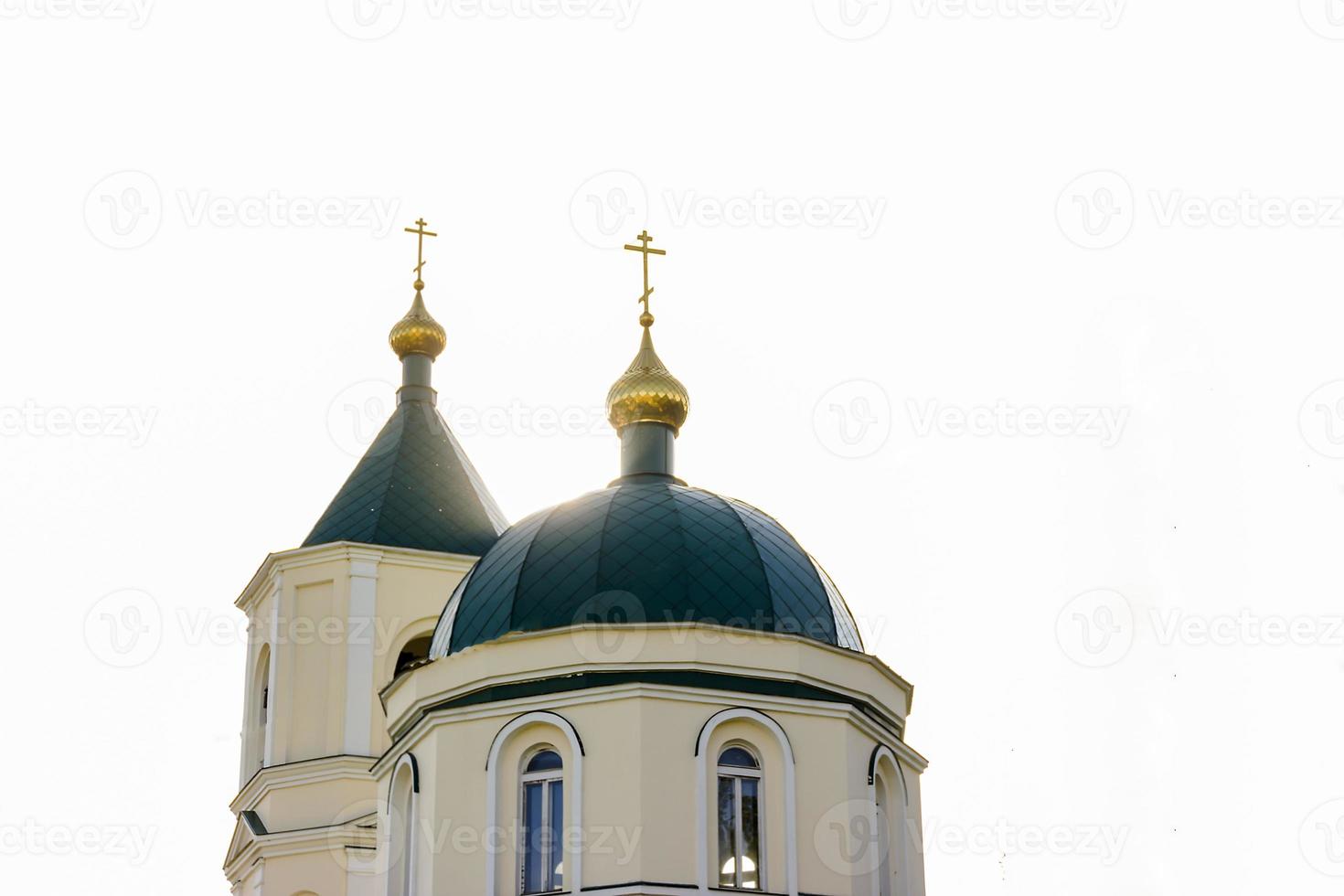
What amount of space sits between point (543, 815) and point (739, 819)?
1574 millimetres

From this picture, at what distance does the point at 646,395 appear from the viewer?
20.8 m

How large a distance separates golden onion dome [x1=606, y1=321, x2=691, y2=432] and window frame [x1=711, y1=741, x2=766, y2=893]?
14.3ft

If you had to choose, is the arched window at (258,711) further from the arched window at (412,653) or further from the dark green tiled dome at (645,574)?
the dark green tiled dome at (645,574)

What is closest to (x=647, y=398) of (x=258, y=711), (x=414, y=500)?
(x=414, y=500)

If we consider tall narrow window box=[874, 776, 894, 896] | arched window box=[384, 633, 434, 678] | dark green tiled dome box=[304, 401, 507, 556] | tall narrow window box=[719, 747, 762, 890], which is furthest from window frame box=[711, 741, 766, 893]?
dark green tiled dome box=[304, 401, 507, 556]

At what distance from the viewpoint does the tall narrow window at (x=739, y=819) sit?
16938 mm

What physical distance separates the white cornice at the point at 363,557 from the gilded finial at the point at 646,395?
301cm

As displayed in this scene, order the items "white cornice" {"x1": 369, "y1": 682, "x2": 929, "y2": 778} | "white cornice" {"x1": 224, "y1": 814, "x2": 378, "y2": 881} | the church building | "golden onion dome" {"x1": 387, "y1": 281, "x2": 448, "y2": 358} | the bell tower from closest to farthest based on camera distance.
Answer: the church building → "white cornice" {"x1": 369, "y1": 682, "x2": 929, "y2": 778} → "white cornice" {"x1": 224, "y1": 814, "x2": 378, "y2": 881} → the bell tower → "golden onion dome" {"x1": 387, "y1": 281, "x2": 448, "y2": 358}

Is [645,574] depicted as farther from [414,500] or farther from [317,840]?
[414,500]

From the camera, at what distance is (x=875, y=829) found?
1770 cm

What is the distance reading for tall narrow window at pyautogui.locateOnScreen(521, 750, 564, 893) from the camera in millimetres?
16984

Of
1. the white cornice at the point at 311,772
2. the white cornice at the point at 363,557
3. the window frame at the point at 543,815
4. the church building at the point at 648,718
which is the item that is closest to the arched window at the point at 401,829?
the church building at the point at 648,718

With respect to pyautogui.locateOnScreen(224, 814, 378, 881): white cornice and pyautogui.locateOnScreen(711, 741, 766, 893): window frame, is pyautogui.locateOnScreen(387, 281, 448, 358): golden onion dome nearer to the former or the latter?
pyautogui.locateOnScreen(224, 814, 378, 881): white cornice

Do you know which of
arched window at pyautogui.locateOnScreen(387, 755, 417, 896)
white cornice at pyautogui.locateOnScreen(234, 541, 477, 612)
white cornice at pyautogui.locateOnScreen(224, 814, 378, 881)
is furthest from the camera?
white cornice at pyautogui.locateOnScreen(234, 541, 477, 612)
